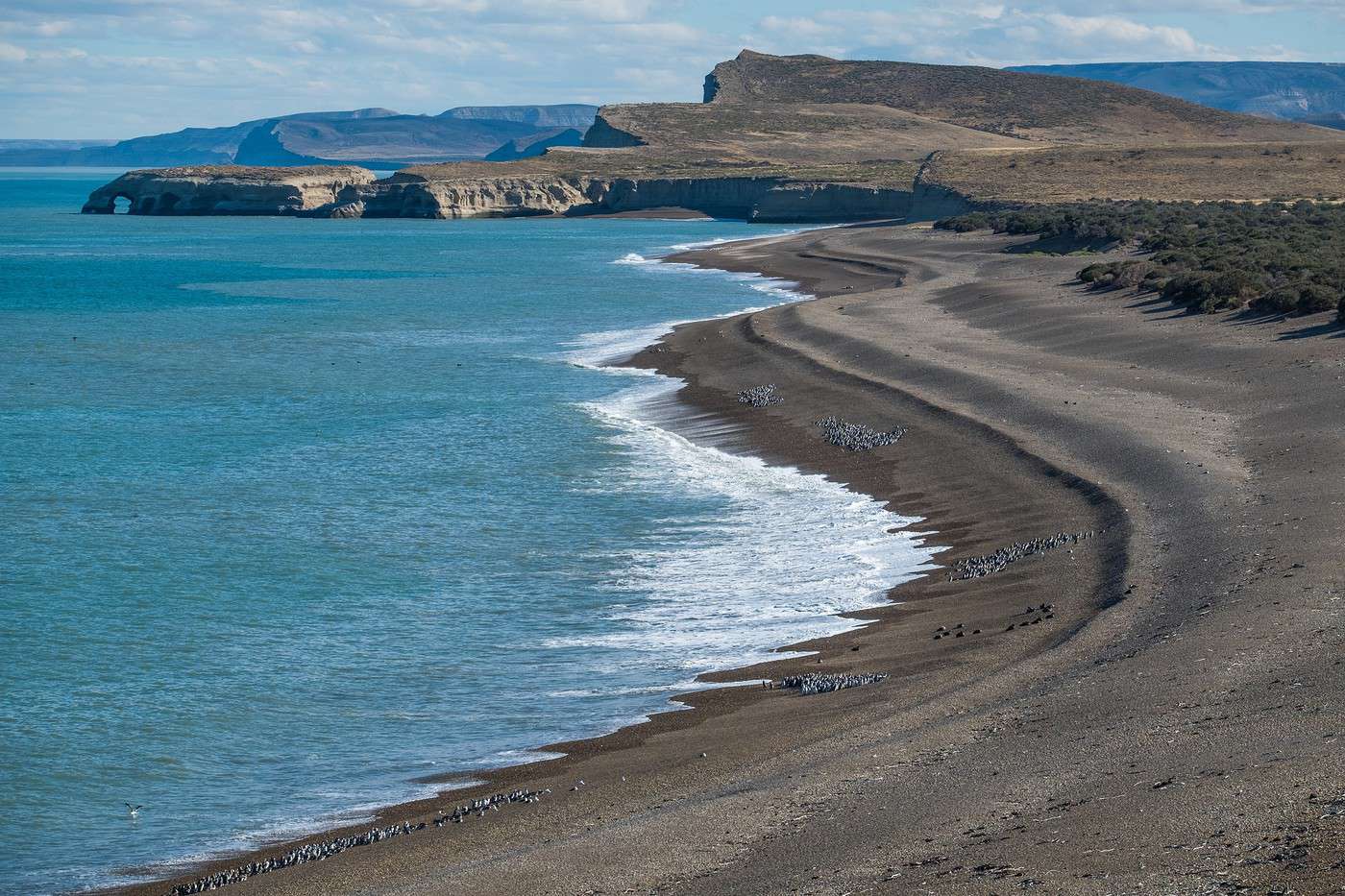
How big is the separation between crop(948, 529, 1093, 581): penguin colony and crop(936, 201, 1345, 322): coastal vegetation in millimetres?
14699

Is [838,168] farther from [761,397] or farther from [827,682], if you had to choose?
[827,682]

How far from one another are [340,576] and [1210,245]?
36.5m

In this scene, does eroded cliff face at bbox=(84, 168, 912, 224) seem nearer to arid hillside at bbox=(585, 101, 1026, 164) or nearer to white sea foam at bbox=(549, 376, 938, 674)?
arid hillside at bbox=(585, 101, 1026, 164)

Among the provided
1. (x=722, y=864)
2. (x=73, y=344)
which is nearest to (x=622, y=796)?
(x=722, y=864)

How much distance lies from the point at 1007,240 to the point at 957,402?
39.6m

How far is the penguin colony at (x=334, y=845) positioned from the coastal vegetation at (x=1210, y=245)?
23562 millimetres

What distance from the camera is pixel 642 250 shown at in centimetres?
8788

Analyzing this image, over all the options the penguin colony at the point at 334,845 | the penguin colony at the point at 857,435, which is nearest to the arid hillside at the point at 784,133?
the penguin colony at the point at 857,435

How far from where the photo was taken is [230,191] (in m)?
146

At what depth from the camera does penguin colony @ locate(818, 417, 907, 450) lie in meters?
25.5

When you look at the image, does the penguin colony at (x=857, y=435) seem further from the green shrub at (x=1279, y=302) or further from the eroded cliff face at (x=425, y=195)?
the eroded cliff face at (x=425, y=195)

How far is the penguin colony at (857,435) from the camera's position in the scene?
2555 cm

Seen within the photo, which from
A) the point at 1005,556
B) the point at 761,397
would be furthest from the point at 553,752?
the point at 761,397

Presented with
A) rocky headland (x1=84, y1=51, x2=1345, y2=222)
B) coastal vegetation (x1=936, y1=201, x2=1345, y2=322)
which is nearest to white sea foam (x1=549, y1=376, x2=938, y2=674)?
coastal vegetation (x1=936, y1=201, x2=1345, y2=322)
